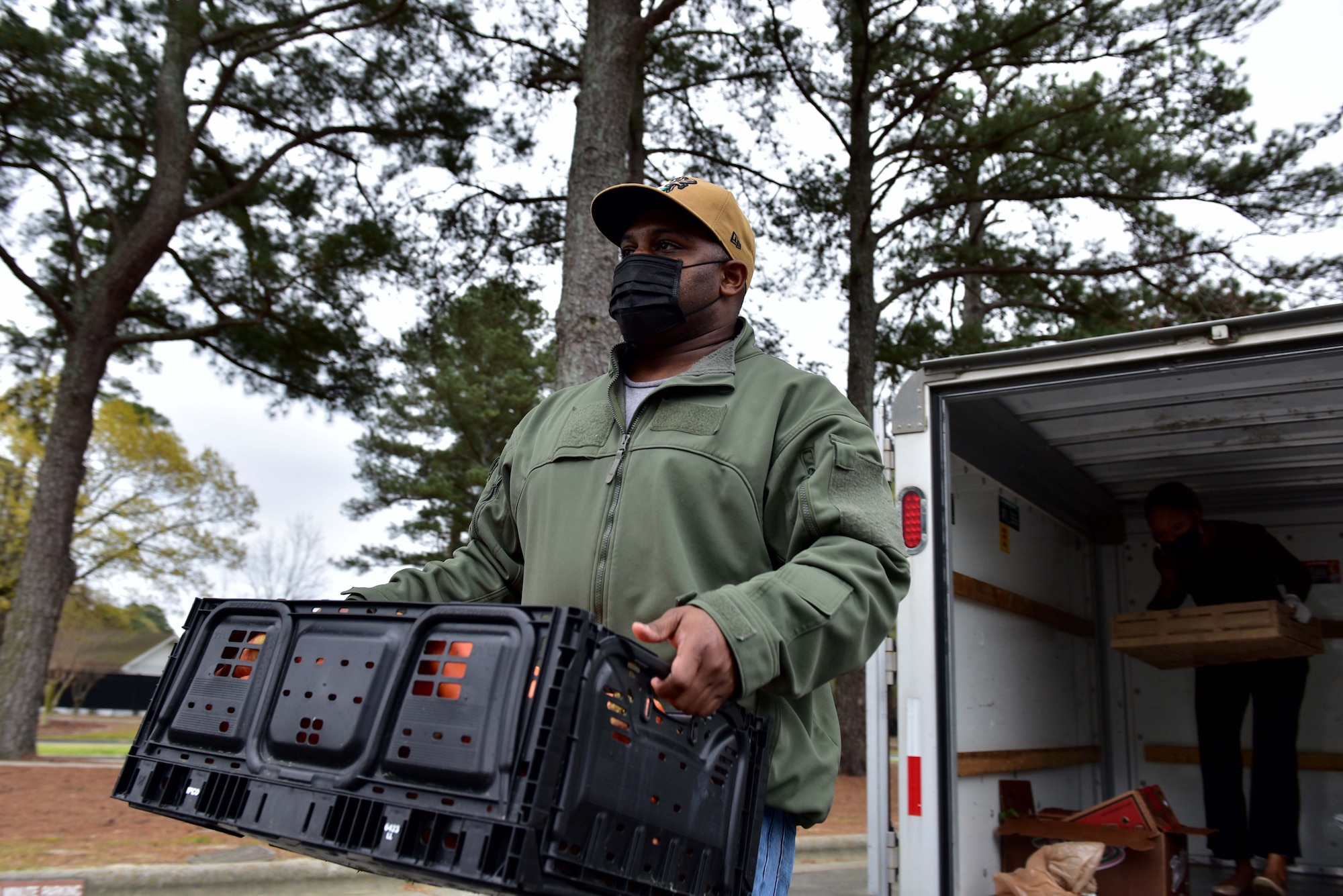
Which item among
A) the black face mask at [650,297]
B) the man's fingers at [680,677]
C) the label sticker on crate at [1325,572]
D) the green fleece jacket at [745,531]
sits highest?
the label sticker on crate at [1325,572]

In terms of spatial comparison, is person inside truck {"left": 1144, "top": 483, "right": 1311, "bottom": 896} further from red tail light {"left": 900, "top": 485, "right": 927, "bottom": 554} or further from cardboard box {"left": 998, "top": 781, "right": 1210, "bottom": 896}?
red tail light {"left": 900, "top": 485, "right": 927, "bottom": 554}

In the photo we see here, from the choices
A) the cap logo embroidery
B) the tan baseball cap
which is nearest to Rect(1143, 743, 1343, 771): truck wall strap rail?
the tan baseball cap

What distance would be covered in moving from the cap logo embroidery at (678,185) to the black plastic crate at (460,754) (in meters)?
0.95

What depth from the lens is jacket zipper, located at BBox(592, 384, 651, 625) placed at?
1.66 meters

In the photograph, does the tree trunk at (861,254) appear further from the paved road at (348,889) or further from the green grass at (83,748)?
the green grass at (83,748)

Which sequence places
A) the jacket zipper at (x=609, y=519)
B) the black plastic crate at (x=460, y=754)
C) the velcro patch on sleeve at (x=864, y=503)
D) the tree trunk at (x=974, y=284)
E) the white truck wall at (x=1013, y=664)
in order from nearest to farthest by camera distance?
the black plastic crate at (x=460, y=754) < the velcro patch on sleeve at (x=864, y=503) < the jacket zipper at (x=609, y=519) < the white truck wall at (x=1013, y=664) < the tree trunk at (x=974, y=284)

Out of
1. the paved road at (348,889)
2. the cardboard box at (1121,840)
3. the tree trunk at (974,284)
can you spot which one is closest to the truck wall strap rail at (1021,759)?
the cardboard box at (1121,840)

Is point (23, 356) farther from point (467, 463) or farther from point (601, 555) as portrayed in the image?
point (601, 555)

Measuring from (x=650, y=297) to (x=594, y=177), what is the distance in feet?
16.1

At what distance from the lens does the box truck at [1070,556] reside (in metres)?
3.72

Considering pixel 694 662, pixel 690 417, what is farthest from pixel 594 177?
pixel 694 662

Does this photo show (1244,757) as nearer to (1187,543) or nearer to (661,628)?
(1187,543)

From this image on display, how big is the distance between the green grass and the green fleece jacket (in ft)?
64.9

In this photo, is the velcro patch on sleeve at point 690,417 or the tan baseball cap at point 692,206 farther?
the tan baseball cap at point 692,206
